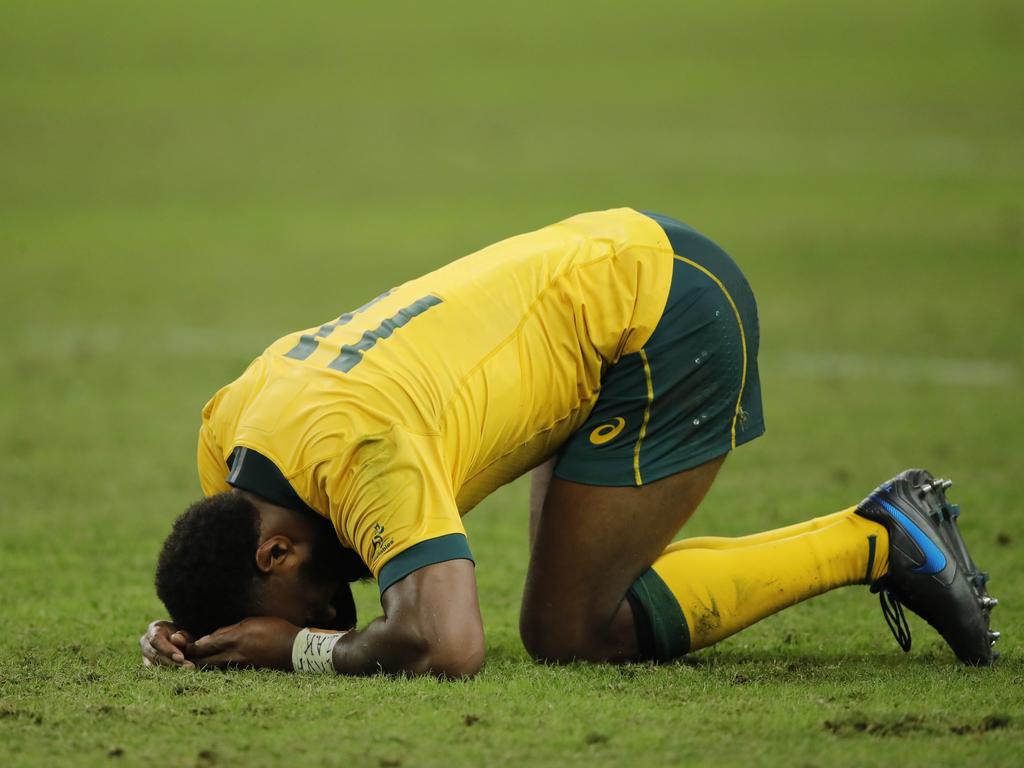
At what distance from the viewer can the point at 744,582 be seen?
5.14 m

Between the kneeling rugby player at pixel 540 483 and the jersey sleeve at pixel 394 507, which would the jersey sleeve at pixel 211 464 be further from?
the jersey sleeve at pixel 394 507

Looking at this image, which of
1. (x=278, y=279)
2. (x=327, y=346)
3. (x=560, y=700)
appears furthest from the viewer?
(x=278, y=279)

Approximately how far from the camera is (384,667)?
15.3 feet

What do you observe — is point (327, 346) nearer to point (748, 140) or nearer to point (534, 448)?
point (534, 448)

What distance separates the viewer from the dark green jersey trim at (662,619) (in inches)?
200

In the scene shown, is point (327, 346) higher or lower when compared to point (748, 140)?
lower

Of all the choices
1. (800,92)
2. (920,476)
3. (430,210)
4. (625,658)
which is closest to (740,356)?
(920,476)

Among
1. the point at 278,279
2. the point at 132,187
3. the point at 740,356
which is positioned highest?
the point at 132,187

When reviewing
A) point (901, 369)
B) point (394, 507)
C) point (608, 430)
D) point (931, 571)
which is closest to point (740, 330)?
point (608, 430)

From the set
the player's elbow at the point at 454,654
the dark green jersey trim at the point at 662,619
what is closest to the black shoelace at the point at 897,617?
the dark green jersey trim at the point at 662,619

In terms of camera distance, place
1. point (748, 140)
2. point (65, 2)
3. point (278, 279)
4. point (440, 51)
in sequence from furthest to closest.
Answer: point (65, 2)
point (440, 51)
point (748, 140)
point (278, 279)

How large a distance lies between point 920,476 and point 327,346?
199 centimetres

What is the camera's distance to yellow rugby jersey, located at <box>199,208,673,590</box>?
456 centimetres

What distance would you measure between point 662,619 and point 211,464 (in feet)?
4.94
